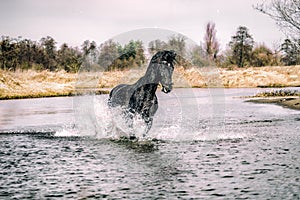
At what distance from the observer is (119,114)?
11945 millimetres

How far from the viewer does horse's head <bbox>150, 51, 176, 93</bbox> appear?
10766mm

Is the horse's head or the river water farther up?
the horse's head

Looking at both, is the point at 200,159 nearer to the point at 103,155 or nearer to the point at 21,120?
the point at 103,155

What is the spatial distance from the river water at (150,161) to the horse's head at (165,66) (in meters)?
1.27

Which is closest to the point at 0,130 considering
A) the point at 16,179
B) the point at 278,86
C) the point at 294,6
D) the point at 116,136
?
the point at 116,136

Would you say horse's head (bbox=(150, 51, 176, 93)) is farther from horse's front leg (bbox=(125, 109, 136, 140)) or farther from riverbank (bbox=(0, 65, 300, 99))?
riverbank (bbox=(0, 65, 300, 99))

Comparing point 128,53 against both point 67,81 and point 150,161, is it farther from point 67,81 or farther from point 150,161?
point 67,81

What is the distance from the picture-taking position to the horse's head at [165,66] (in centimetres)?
1077

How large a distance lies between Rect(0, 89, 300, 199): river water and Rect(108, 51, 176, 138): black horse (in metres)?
0.39

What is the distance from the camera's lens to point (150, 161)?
28.5ft

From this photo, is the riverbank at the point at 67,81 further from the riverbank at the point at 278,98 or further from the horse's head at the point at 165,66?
the horse's head at the point at 165,66

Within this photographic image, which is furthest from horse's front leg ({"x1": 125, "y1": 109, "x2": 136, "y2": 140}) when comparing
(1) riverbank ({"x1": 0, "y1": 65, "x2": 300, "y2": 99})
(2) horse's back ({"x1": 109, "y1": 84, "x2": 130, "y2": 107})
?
(1) riverbank ({"x1": 0, "y1": 65, "x2": 300, "y2": 99})

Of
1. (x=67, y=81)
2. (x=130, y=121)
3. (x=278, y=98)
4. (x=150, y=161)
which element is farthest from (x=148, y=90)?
(x=67, y=81)

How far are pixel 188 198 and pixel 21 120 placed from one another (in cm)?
1321
